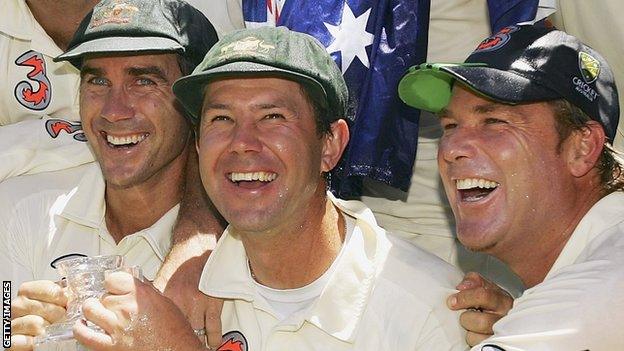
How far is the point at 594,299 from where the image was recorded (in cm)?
324

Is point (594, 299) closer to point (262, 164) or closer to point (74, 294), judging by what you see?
point (262, 164)

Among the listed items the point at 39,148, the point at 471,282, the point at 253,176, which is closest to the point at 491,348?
the point at 471,282

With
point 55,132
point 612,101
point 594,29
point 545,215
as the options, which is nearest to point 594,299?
point 545,215

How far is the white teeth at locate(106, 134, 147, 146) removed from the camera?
4.60 metres

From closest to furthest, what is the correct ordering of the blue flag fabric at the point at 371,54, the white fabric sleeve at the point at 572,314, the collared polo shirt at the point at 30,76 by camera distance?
the white fabric sleeve at the point at 572,314
the blue flag fabric at the point at 371,54
the collared polo shirt at the point at 30,76

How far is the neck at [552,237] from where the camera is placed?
3783 mm

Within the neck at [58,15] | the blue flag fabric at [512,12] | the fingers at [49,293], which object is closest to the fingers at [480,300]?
the blue flag fabric at [512,12]

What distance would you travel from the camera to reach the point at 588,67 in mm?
3781

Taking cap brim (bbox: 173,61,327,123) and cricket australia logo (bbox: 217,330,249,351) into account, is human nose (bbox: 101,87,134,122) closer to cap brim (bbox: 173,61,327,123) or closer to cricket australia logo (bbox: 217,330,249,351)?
cap brim (bbox: 173,61,327,123)

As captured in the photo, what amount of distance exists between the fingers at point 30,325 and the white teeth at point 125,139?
36.9 inches

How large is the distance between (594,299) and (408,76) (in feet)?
3.60

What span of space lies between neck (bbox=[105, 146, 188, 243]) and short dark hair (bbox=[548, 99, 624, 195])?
1.60 metres

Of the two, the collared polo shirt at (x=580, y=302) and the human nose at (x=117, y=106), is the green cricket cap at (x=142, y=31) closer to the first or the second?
the human nose at (x=117, y=106)

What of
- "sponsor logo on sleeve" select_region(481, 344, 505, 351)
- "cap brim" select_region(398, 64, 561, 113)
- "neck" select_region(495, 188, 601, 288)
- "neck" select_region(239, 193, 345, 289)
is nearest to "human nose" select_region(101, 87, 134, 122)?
"neck" select_region(239, 193, 345, 289)
